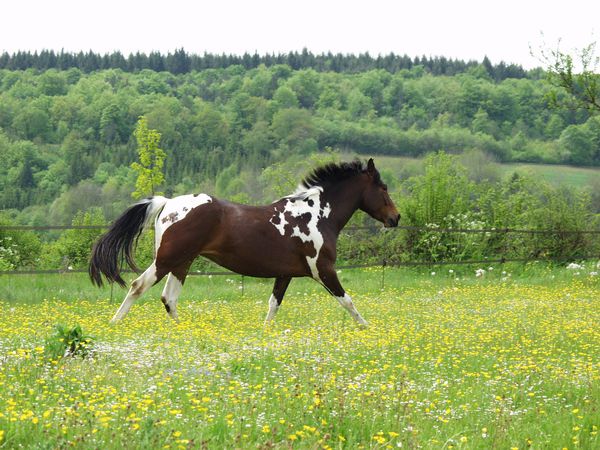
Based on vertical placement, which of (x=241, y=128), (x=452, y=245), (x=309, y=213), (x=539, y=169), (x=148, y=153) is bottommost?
(x=539, y=169)

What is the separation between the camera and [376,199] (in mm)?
12508

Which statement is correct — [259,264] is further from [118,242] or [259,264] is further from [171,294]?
[118,242]

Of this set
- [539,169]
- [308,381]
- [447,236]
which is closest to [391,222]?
[308,381]

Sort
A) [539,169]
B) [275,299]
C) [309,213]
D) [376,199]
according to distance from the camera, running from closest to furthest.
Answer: [275,299], [309,213], [376,199], [539,169]

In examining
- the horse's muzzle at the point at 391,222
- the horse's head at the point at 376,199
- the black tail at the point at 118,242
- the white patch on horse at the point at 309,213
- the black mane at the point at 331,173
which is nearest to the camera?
the black tail at the point at 118,242

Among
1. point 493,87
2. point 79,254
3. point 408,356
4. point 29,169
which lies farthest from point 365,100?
point 408,356

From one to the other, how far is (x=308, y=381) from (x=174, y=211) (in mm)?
4719

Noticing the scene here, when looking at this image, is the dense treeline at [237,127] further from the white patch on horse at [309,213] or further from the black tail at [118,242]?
the white patch on horse at [309,213]

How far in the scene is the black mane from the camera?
1217 centimetres

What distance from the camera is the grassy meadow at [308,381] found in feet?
18.1

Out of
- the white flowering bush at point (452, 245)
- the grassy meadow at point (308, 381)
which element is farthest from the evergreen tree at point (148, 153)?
the grassy meadow at point (308, 381)

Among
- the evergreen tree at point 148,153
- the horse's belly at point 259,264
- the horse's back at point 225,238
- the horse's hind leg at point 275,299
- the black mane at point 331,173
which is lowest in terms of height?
the evergreen tree at point 148,153

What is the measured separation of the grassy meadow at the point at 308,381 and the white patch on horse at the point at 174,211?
1.27 metres

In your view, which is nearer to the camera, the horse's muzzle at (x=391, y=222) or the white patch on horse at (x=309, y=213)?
the white patch on horse at (x=309, y=213)
